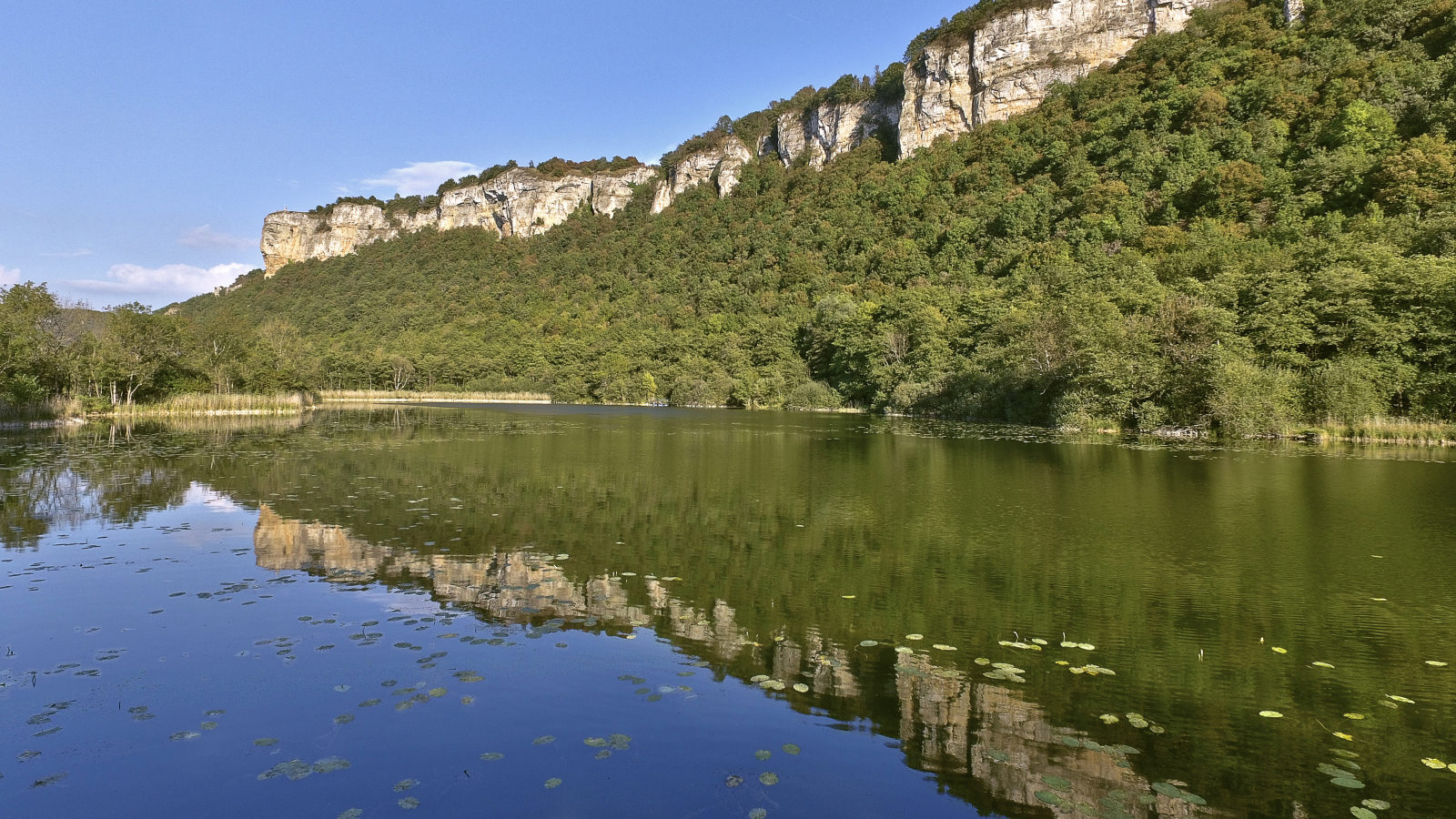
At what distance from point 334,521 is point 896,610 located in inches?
418

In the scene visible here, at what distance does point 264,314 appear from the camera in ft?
445

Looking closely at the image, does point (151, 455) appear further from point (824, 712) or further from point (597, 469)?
point (824, 712)

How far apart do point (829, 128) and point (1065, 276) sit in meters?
84.4

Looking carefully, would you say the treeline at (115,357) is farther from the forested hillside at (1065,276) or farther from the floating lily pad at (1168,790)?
the floating lily pad at (1168,790)

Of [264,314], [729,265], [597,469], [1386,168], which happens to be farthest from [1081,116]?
[264,314]

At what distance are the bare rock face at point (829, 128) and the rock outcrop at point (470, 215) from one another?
118 feet

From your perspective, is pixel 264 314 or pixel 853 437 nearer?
pixel 853 437

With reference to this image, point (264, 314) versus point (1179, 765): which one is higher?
point (264, 314)

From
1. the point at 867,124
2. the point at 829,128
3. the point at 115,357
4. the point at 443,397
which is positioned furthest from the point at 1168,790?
the point at 829,128

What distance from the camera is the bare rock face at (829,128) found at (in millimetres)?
134750

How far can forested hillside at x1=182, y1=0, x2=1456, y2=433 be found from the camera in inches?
1492

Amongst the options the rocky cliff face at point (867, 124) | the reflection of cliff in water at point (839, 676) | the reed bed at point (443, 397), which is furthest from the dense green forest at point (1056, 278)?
the reflection of cliff in water at point (839, 676)

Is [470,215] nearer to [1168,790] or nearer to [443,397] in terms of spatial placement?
[443,397]

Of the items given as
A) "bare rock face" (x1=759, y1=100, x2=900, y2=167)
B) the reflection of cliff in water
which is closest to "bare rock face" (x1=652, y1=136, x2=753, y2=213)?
"bare rock face" (x1=759, y1=100, x2=900, y2=167)
